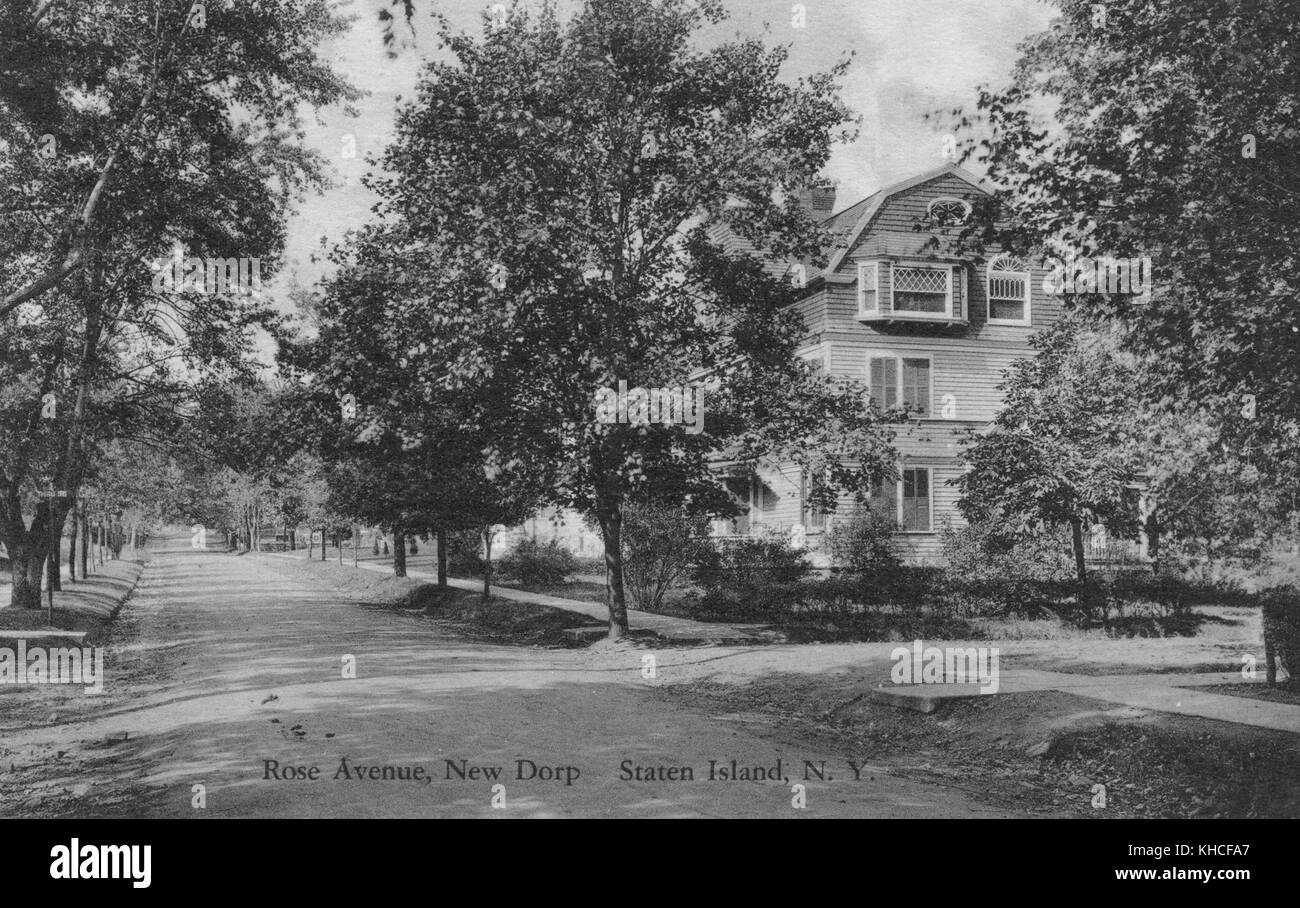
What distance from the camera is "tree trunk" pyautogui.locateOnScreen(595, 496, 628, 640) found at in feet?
62.2

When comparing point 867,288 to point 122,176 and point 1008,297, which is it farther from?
point 122,176

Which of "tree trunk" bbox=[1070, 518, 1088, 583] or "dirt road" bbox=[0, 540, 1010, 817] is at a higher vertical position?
"tree trunk" bbox=[1070, 518, 1088, 583]

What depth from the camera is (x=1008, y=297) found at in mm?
31594

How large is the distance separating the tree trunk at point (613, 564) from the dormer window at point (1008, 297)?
1731 cm

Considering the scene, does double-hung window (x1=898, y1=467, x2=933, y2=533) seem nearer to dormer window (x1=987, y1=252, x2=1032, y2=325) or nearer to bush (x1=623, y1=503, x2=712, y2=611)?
dormer window (x1=987, y1=252, x2=1032, y2=325)

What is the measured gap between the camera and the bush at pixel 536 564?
34.3 meters

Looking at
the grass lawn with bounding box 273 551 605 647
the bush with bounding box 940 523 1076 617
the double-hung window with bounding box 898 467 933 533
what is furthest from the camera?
the double-hung window with bounding box 898 467 933 533

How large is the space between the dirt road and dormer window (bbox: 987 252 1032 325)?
1949 cm

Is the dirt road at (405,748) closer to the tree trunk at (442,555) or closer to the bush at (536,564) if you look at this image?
the tree trunk at (442,555)

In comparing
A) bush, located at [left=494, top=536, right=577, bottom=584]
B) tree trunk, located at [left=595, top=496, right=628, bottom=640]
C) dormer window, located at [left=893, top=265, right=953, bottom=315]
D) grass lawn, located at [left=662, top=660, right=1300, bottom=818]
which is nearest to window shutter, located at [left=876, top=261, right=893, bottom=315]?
dormer window, located at [left=893, top=265, right=953, bottom=315]

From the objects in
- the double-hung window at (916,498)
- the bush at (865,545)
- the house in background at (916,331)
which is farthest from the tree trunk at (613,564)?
the double-hung window at (916,498)

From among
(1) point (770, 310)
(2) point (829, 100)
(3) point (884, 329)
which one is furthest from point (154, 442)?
(3) point (884, 329)
